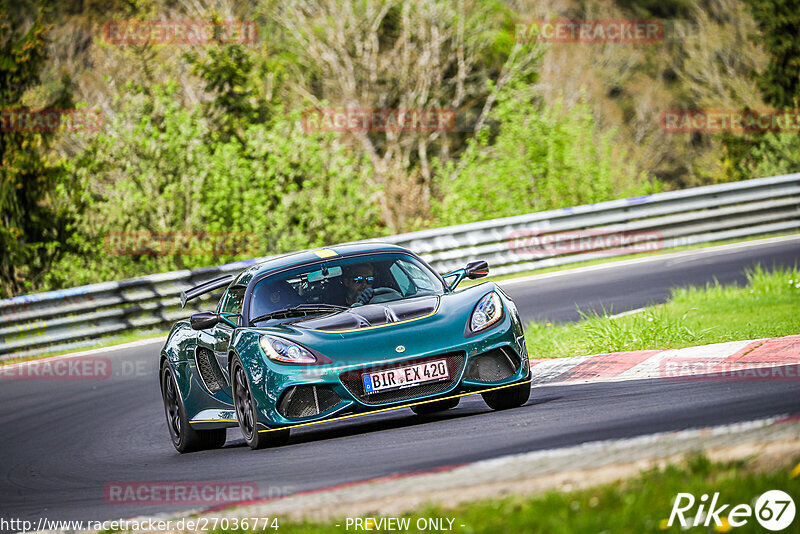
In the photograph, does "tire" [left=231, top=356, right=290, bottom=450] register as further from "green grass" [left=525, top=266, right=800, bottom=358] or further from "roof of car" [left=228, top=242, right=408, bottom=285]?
"green grass" [left=525, top=266, right=800, bottom=358]

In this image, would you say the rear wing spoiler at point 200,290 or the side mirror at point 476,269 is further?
the rear wing spoiler at point 200,290

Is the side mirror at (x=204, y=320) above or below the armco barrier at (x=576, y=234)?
above

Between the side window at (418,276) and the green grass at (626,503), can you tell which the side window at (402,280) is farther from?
the green grass at (626,503)

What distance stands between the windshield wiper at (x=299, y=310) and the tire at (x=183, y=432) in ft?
4.26

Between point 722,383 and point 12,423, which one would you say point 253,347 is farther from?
point 12,423

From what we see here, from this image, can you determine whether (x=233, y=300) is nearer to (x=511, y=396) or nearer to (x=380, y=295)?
(x=380, y=295)

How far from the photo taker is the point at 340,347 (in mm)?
7562

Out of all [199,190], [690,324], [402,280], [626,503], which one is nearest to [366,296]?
[402,280]

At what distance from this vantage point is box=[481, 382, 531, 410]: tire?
8.28 m

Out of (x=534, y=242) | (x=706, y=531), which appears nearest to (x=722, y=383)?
(x=706, y=531)

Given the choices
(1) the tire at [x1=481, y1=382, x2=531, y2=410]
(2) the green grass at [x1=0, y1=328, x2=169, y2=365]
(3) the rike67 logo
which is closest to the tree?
(2) the green grass at [x1=0, y1=328, x2=169, y2=365]

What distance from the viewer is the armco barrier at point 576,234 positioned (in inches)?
727

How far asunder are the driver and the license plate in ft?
3.34

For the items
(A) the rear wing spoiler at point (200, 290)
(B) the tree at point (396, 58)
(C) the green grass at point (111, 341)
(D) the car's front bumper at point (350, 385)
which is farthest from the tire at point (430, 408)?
(B) the tree at point (396, 58)
